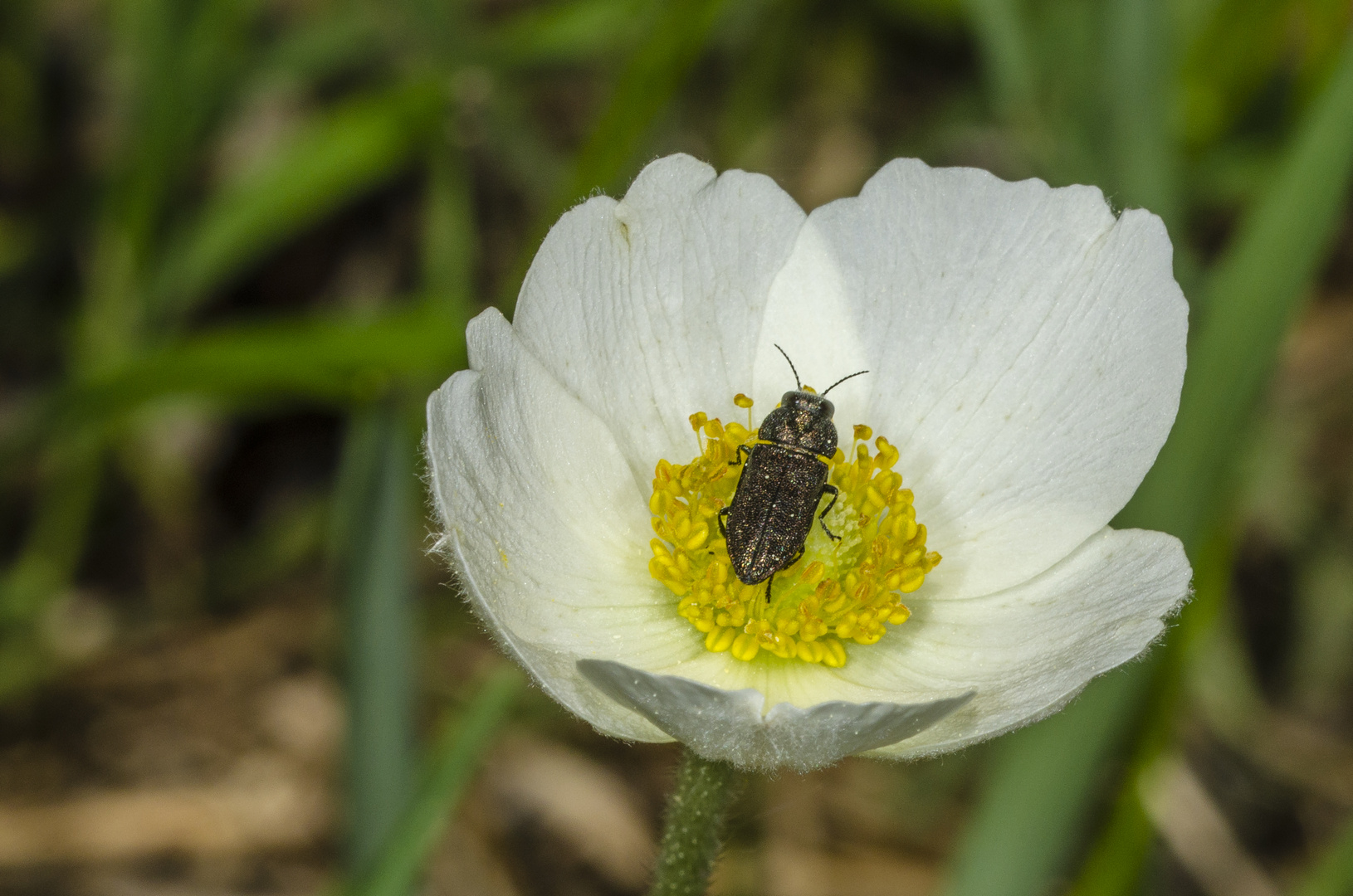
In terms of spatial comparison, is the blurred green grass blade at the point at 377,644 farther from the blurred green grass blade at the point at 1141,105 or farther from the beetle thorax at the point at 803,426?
the blurred green grass blade at the point at 1141,105

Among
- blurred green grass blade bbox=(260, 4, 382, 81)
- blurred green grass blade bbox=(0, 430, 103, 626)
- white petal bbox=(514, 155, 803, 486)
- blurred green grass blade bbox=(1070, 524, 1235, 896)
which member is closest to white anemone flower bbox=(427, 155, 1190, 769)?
white petal bbox=(514, 155, 803, 486)

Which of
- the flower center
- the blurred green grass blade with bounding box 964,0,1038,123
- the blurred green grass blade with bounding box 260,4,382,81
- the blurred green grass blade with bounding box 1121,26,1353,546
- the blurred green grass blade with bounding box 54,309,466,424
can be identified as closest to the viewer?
the flower center

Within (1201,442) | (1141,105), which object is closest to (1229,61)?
(1141,105)

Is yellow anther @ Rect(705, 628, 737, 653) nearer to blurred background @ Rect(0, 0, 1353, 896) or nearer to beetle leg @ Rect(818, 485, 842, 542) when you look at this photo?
beetle leg @ Rect(818, 485, 842, 542)

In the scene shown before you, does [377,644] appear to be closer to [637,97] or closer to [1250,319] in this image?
[637,97]

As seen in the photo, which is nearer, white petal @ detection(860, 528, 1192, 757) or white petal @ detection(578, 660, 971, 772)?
white petal @ detection(578, 660, 971, 772)
